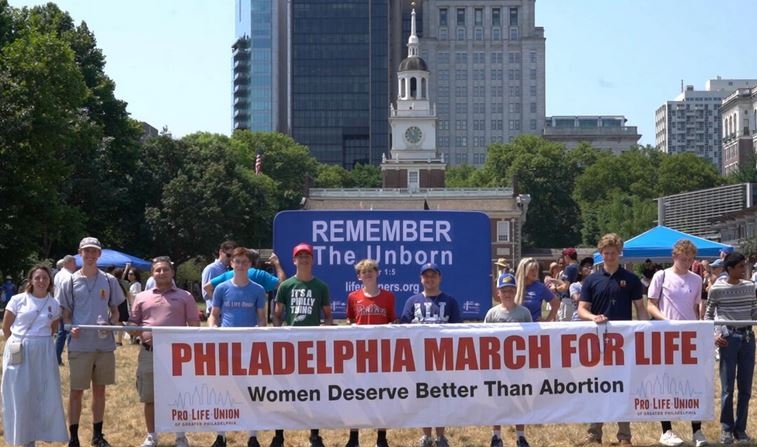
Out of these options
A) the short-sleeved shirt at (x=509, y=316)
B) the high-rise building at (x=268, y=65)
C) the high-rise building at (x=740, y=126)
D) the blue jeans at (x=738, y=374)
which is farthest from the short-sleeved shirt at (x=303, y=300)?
the high-rise building at (x=268, y=65)

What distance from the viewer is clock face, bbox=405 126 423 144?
414ft

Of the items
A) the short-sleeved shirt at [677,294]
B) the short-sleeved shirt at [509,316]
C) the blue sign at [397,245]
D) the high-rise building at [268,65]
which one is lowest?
the short-sleeved shirt at [509,316]

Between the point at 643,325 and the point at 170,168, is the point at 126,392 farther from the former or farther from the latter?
the point at 170,168

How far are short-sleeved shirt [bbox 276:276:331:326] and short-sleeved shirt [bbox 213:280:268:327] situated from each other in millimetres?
204

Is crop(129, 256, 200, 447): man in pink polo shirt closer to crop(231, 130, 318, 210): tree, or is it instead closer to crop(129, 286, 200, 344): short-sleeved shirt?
crop(129, 286, 200, 344): short-sleeved shirt

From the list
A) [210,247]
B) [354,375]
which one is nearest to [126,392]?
[354,375]

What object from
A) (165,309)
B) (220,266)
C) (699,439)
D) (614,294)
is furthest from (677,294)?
(220,266)

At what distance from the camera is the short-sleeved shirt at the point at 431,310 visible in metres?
11.5

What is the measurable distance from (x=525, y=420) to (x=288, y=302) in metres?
2.26

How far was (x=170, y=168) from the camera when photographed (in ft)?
235

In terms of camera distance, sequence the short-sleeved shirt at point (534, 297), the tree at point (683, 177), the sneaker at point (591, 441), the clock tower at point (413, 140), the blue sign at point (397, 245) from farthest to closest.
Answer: the tree at point (683, 177)
the clock tower at point (413, 140)
the blue sign at point (397, 245)
the short-sleeved shirt at point (534, 297)
the sneaker at point (591, 441)

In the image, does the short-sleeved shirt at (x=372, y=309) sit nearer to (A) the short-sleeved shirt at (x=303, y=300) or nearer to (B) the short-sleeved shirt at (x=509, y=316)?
(A) the short-sleeved shirt at (x=303, y=300)

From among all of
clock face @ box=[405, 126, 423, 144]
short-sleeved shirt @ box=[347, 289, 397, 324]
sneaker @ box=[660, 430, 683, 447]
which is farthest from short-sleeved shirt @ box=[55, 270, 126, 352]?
clock face @ box=[405, 126, 423, 144]

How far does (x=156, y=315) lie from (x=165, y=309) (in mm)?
93
